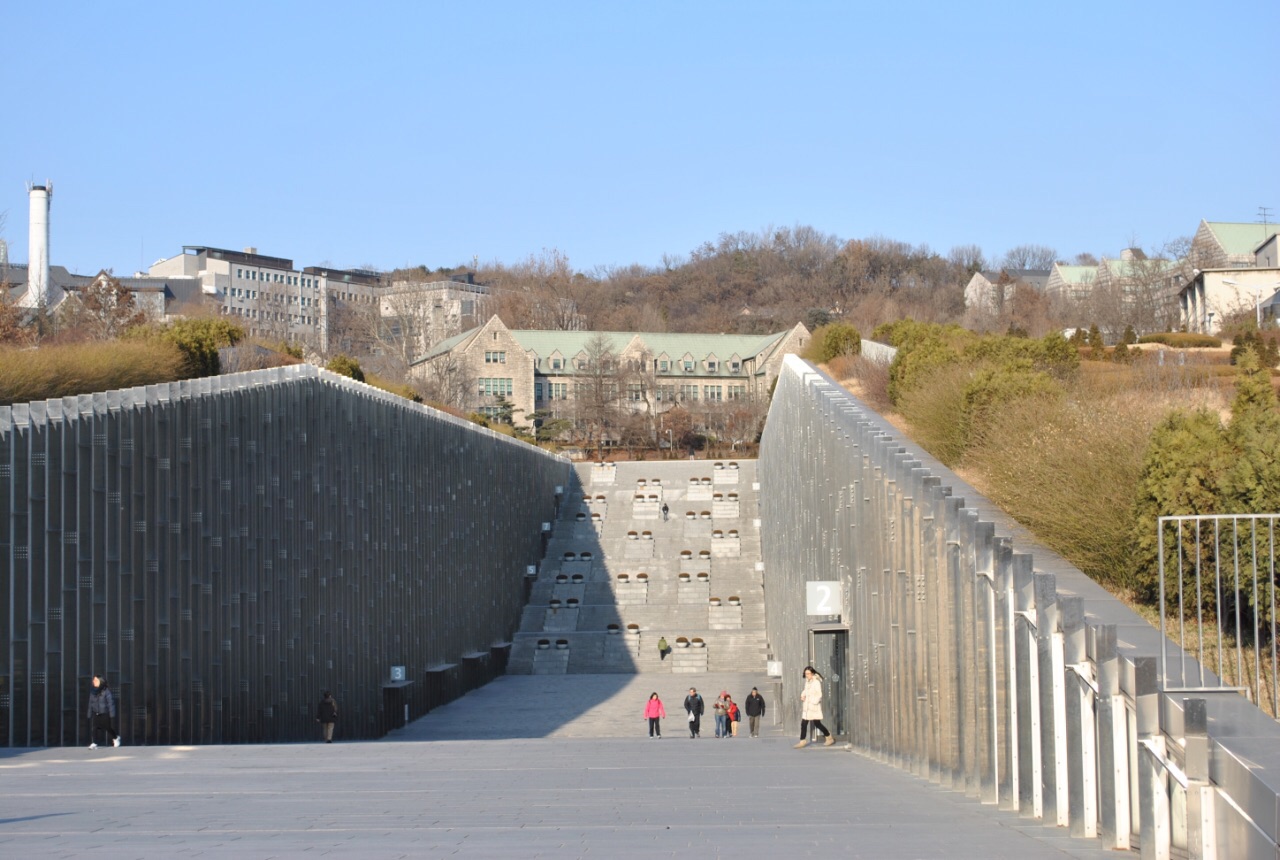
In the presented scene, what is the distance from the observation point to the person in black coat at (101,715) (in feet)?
49.0

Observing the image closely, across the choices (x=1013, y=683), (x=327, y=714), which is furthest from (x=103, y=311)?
(x=1013, y=683)

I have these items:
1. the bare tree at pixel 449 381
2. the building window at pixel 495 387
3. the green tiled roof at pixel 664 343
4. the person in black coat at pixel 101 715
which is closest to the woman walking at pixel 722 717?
the person in black coat at pixel 101 715

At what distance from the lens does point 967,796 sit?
32.0 feet

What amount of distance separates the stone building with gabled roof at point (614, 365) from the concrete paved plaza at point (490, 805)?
66407mm

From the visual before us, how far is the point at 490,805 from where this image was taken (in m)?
9.60

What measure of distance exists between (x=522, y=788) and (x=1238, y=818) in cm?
625

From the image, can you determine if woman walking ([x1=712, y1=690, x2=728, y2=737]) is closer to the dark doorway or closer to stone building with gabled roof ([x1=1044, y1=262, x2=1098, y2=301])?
the dark doorway

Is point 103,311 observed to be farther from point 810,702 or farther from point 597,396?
point 597,396

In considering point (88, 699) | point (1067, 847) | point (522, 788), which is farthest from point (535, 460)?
point (1067, 847)

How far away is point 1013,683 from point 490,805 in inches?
145

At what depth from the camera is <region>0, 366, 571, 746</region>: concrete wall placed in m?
14.9

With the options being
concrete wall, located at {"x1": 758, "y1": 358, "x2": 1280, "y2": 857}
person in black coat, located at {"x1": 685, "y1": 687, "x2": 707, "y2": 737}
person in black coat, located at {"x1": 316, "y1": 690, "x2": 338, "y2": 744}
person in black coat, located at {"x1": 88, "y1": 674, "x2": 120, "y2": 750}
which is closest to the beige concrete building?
person in black coat, located at {"x1": 685, "y1": 687, "x2": 707, "y2": 737}

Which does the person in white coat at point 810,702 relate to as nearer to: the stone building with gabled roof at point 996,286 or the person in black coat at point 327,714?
the person in black coat at point 327,714

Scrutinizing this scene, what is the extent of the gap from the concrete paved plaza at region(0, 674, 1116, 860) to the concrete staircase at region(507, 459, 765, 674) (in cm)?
1945
